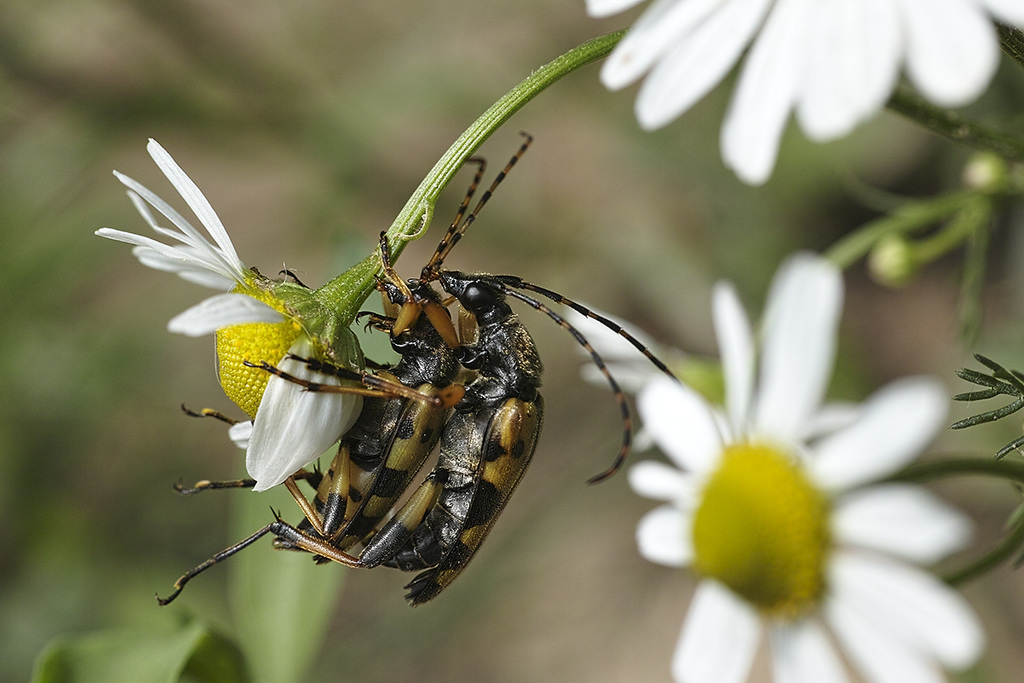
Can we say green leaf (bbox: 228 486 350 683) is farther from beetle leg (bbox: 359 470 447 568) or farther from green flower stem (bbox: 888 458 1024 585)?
green flower stem (bbox: 888 458 1024 585)

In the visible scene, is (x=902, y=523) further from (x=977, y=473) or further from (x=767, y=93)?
(x=767, y=93)

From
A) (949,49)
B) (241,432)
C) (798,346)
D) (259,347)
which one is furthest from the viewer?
(241,432)

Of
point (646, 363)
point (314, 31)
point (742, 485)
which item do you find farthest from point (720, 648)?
point (314, 31)

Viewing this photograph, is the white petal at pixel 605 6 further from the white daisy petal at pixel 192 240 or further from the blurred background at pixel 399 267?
the blurred background at pixel 399 267

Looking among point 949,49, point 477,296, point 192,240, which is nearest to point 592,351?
point 477,296

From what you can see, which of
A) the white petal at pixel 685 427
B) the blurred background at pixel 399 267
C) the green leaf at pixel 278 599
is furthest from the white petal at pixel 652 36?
the blurred background at pixel 399 267

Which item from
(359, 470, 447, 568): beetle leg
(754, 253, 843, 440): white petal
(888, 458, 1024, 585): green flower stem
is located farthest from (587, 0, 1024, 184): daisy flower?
(359, 470, 447, 568): beetle leg
